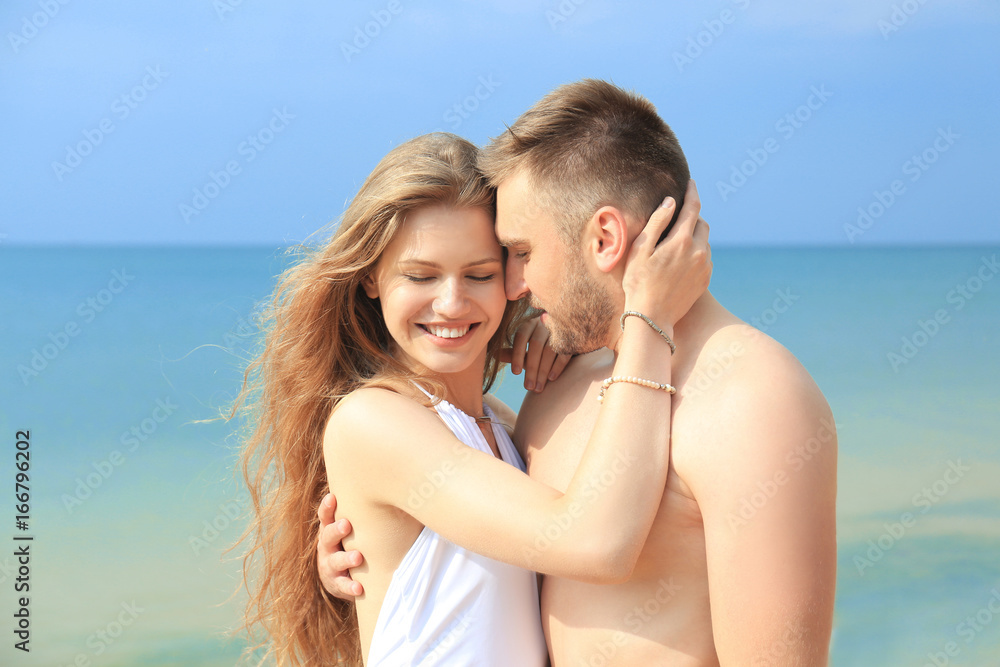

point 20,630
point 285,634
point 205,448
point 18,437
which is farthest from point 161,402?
point 285,634

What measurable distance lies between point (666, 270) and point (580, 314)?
413 millimetres

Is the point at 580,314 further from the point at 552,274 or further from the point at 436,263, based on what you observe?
the point at 436,263

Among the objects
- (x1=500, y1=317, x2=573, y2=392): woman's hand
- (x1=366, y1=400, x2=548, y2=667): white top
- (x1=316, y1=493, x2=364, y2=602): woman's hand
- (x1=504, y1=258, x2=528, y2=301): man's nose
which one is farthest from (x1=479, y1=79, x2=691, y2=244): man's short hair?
(x1=316, y1=493, x2=364, y2=602): woman's hand

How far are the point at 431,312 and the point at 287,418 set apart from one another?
2.55 ft

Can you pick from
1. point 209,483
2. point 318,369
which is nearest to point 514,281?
point 318,369

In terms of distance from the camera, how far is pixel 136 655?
699cm

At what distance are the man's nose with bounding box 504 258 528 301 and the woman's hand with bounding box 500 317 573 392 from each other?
34cm

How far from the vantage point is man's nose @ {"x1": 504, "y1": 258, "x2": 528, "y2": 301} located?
2.95 metres

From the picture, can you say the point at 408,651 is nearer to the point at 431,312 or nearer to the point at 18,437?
the point at 431,312

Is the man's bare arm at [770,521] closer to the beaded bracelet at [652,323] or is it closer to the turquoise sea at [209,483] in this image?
the beaded bracelet at [652,323]

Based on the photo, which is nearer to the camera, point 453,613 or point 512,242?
point 453,613

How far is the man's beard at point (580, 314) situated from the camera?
9.00ft

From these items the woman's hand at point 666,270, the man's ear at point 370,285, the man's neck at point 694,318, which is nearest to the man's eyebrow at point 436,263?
the man's ear at point 370,285

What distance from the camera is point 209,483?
11.0m
